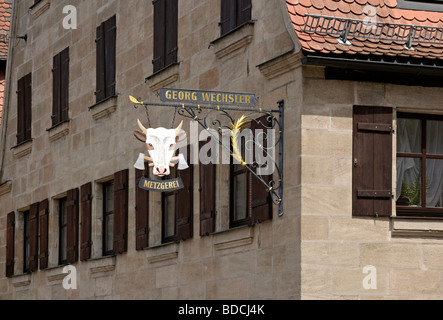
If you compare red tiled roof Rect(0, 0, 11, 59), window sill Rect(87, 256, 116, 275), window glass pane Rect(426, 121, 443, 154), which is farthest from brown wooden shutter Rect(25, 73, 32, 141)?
window glass pane Rect(426, 121, 443, 154)

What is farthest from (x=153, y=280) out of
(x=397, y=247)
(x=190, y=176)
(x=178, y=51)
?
(x=397, y=247)

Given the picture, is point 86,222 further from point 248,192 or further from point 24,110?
point 248,192

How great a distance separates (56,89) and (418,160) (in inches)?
387

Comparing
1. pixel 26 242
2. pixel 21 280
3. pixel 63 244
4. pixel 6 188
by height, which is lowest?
pixel 21 280

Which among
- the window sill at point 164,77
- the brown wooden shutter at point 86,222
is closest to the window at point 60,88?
the brown wooden shutter at point 86,222

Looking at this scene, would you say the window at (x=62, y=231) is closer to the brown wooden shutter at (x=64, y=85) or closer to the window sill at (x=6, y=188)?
the brown wooden shutter at (x=64, y=85)

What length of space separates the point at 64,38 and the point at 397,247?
34.6 ft

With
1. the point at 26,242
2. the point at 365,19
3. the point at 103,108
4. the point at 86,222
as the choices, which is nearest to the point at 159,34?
the point at 103,108

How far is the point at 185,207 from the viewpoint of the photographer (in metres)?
21.3

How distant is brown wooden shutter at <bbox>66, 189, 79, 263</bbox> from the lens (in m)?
25.6

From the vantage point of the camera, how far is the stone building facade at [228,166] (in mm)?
18188

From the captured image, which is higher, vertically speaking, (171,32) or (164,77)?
(171,32)

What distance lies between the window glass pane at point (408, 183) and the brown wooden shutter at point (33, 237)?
34.1ft

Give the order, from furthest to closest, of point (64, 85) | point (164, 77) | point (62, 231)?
point (62, 231) < point (64, 85) < point (164, 77)
